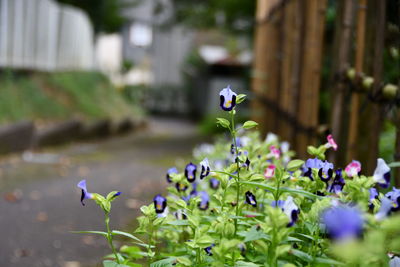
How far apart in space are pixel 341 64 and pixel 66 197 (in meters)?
3.28

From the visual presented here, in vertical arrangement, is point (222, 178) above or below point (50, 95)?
above

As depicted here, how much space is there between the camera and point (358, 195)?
1.28m

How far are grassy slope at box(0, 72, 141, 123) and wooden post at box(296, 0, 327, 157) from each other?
5013mm

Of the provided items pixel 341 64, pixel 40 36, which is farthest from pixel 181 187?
pixel 40 36

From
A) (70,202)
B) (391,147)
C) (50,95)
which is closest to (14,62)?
(50,95)

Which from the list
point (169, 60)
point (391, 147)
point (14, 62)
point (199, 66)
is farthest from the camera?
point (169, 60)

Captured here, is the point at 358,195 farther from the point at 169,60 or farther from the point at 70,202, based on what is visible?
the point at 169,60

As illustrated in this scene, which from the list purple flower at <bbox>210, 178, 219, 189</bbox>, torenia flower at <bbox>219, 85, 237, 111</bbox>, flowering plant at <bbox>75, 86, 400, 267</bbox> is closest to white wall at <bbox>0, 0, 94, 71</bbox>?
purple flower at <bbox>210, 178, 219, 189</bbox>

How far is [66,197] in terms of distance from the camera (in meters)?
5.45

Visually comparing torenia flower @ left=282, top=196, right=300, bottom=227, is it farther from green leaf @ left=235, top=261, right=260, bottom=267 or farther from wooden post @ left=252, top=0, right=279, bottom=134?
wooden post @ left=252, top=0, right=279, bottom=134

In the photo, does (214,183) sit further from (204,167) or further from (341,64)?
(341,64)

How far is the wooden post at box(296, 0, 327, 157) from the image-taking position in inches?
145

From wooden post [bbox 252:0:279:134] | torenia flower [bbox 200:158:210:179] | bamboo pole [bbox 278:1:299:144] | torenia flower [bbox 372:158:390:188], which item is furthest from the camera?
wooden post [bbox 252:0:279:134]

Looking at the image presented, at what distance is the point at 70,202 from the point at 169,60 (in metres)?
23.2
